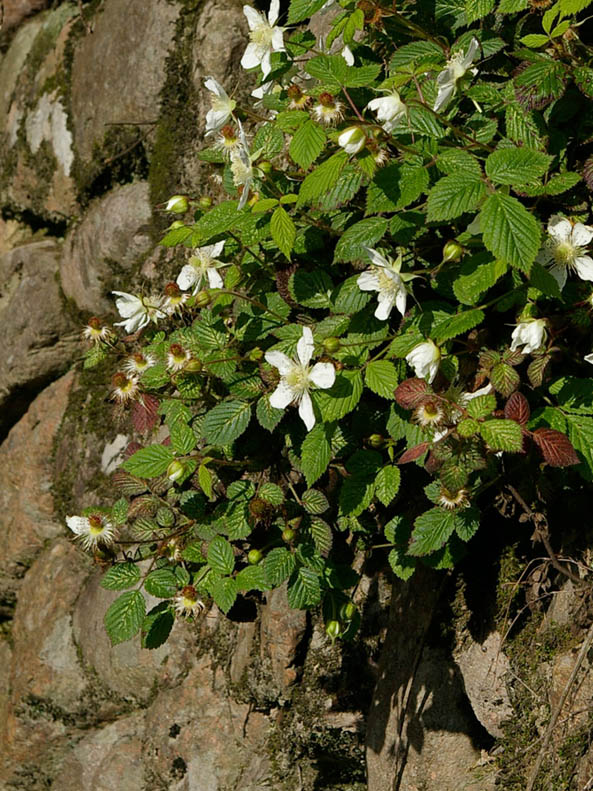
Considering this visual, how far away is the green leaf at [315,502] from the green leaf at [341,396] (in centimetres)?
29

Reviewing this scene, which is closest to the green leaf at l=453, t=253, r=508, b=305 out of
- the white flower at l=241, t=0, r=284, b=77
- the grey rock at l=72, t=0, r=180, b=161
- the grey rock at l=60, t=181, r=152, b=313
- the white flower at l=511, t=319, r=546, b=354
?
the white flower at l=511, t=319, r=546, b=354

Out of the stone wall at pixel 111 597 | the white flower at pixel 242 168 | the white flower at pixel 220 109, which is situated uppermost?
the white flower at pixel 220 109

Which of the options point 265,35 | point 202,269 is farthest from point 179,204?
point 265,35

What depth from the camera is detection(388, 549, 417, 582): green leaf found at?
6.13ft

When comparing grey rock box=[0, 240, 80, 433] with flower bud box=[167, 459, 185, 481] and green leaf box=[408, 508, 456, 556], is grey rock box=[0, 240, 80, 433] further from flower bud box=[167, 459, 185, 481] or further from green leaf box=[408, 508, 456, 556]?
green leaf box=[408, 508, 456, 556]

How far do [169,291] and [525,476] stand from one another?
97cm

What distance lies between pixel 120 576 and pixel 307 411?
0.65 metres

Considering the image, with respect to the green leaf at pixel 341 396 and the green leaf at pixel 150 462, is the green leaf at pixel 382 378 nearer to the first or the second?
the green leaf at pixel 341 396

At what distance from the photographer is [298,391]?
166 cm

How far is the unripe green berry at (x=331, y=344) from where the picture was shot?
166 cm

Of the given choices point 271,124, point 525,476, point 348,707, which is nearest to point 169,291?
point 271,124

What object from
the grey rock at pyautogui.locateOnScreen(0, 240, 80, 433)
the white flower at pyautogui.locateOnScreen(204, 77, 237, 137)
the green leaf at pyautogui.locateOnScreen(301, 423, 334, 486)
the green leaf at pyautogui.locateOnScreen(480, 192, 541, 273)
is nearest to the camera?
the green leaf at pyautogui.locateOnScreen(480, 192, 541, 273)

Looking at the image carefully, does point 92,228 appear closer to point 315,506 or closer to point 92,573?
point 92,573

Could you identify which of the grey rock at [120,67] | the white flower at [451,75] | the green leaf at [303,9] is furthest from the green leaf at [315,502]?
the grey rock at [120,67]
